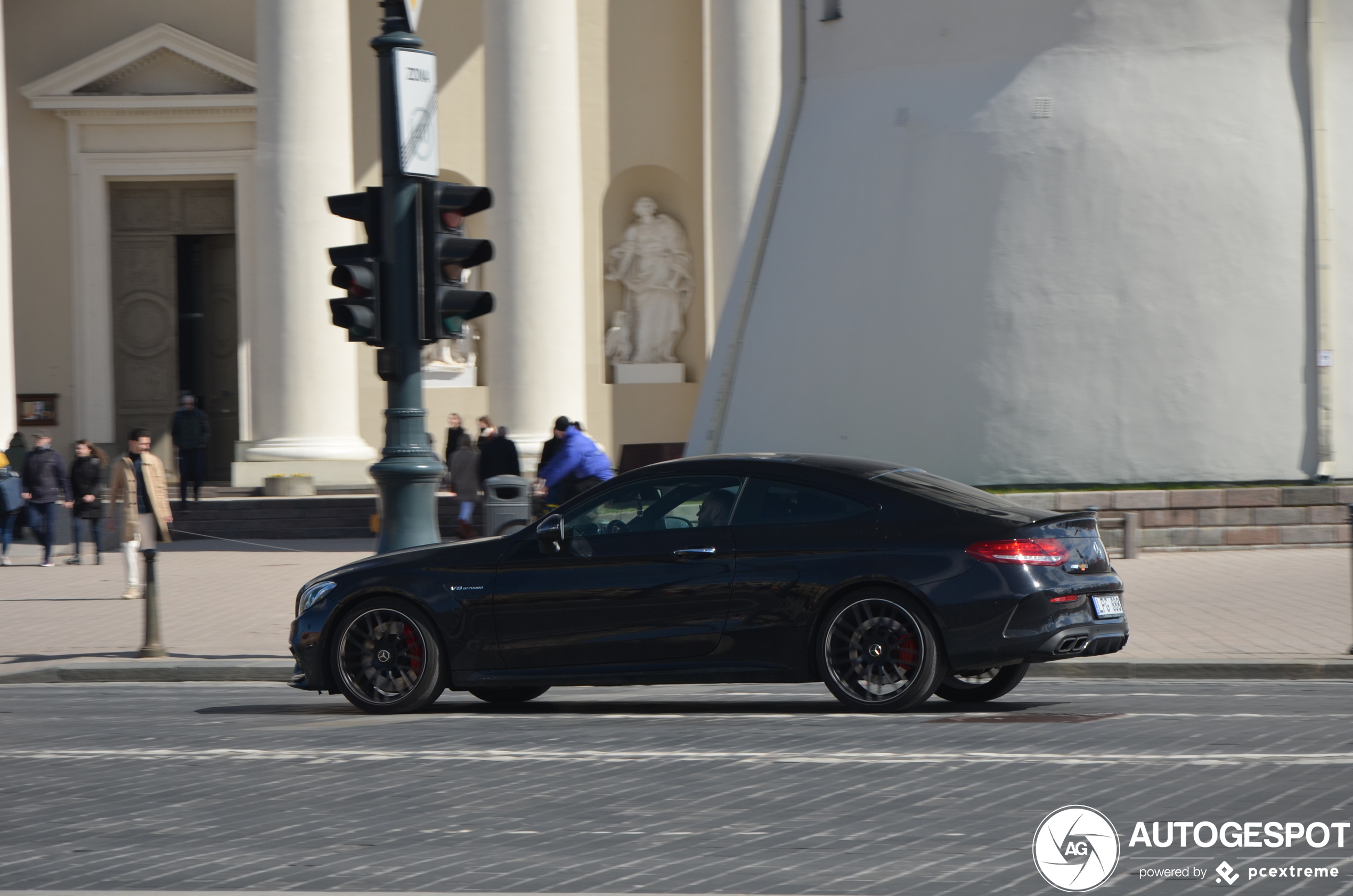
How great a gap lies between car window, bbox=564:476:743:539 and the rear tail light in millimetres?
1320

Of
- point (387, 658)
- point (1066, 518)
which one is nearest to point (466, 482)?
point (387, 658)

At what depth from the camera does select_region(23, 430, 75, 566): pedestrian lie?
21.7m

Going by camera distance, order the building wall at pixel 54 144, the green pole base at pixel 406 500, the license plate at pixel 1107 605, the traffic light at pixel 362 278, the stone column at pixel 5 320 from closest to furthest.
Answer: the license plate at pixel 1107 605 → the traffic light at pixel 362 278 → the green pole base at pixel 406 500 → the stone column at pixel 5 320 → the building wall at pixel 54 144

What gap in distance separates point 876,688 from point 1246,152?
13712 mm

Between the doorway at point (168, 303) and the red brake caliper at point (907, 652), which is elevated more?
the doorway at point (168, 303)

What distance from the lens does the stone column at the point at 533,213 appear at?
31.6 metres

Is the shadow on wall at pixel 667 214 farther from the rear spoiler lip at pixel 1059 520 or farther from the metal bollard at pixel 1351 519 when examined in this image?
the rear spoiler lip at pixel 1059 520

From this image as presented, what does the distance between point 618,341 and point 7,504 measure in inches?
681

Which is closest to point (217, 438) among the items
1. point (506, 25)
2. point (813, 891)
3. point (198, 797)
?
point (506, 25)

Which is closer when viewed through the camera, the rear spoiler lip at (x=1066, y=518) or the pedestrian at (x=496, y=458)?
the rear spoiler lip at (x=1066, y=518)

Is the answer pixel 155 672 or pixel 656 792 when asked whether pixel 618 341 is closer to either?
pixel 155 672

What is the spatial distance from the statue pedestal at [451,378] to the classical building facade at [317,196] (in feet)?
0.14

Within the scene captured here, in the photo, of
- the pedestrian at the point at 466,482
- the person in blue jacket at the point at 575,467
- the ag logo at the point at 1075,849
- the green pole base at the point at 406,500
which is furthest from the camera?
the pedestrian at the point at 466,482

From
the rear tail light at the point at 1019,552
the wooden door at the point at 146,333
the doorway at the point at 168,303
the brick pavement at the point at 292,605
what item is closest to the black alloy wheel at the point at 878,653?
the rear tail light at the point at 1019,552
